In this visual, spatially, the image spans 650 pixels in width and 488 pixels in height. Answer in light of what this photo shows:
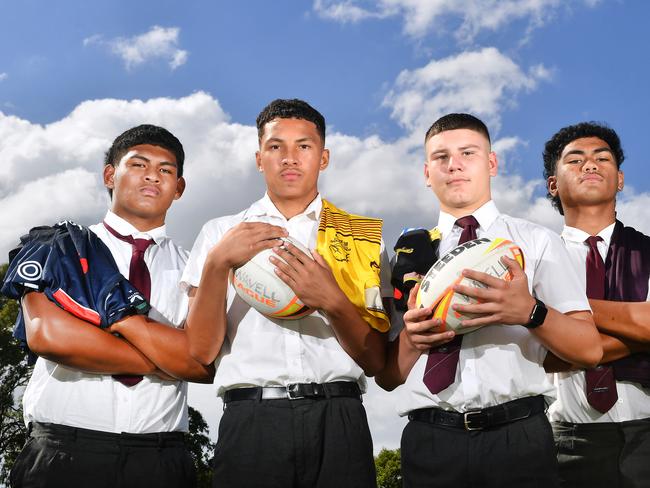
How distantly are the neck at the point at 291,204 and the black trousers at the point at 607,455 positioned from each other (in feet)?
8.67

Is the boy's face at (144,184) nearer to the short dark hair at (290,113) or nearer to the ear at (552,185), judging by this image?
the short dark hair at (290,113)

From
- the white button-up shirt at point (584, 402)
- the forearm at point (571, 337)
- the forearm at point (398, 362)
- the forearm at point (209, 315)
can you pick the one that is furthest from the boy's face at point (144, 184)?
the white button-up shirt at point (584, 402)

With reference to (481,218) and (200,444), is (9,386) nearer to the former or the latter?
(200,444)

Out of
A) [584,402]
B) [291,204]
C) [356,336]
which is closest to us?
[356,336]

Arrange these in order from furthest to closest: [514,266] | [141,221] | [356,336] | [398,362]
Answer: [141,221], [398,362], [356,336], [514,266]

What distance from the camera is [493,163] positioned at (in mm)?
4965

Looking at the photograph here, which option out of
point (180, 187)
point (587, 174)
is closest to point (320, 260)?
point (180, 187)

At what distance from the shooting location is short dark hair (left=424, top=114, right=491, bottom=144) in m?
4.97

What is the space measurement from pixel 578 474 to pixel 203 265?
126 inches

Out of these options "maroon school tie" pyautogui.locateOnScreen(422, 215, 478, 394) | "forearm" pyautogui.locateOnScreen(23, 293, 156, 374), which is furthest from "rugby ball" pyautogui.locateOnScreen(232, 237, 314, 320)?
"forearm" pyautogui.locateOnScreen(23, 293, 156, 374)

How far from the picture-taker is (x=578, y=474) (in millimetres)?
5375

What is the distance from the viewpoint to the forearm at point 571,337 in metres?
4.17

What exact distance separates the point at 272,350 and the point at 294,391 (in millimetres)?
309

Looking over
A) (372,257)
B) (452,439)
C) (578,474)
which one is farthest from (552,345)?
(578,474)
